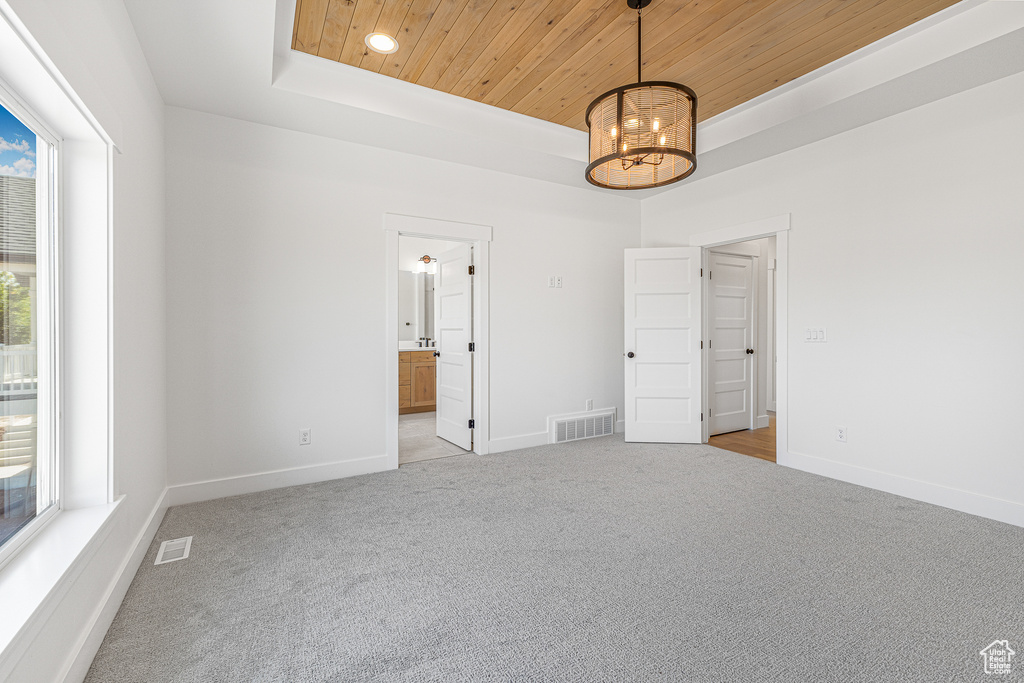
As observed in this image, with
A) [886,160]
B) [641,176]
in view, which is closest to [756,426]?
[886,160]

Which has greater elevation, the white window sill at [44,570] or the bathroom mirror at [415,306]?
the bathroom mirror at [415,306]

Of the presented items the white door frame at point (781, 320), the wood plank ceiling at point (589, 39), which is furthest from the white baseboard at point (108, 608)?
the white door frame at point (781, 320)

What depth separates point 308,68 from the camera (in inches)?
117

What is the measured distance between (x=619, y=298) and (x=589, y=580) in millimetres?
3493

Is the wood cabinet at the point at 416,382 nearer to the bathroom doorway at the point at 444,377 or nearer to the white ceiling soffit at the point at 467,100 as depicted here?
the bathroom doorway at the point at 444,377

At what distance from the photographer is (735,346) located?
17.1 ft

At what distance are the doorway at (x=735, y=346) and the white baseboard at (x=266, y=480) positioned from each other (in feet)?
11.1

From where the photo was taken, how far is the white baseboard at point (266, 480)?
312cm

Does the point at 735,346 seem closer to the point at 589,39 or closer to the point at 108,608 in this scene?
the point at 589,39

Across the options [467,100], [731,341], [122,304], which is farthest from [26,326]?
[731,341]

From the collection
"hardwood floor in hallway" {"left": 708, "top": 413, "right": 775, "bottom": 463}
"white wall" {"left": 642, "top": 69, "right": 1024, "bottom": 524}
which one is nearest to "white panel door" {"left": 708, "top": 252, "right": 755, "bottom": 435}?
"hardwood floor in hallway" {"left": 708, "top": 413, "right": 775, "bottom": 463}

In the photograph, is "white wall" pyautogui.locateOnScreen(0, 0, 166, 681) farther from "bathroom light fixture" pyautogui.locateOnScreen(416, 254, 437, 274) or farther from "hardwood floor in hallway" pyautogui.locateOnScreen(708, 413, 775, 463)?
"hardwood floor in hallway" pyautogui.locateOnScreen(708, 413, 775, 463)

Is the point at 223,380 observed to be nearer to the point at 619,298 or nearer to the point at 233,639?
the point at 233,639

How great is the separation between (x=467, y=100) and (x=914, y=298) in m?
3.43
